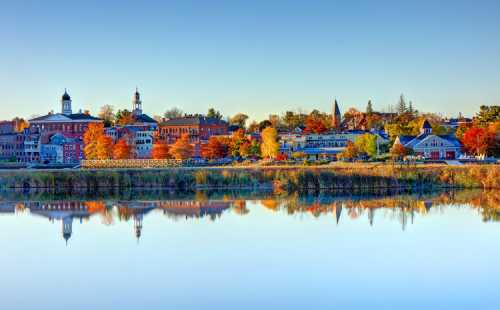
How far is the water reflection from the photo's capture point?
44.4 meters

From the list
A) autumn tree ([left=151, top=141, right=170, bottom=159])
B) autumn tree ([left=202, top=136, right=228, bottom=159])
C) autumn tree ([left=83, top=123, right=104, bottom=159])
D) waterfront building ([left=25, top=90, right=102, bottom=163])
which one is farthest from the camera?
waterfront building ([left=25, top=90, right=102, bottom=163])

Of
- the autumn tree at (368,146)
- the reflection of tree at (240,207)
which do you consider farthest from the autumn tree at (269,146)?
the reflection of tree at (240,207)

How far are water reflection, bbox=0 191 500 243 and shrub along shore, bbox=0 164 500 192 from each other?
14.7ft

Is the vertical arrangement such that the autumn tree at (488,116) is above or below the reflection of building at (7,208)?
above

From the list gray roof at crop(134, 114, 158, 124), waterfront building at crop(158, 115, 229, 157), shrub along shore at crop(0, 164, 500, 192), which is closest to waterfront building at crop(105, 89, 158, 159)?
waterfront building at crop(158, 115, 229, 157)

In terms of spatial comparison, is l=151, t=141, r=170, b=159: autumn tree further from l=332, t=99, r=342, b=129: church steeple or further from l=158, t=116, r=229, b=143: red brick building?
l=332, t=99, r=342, b=129: church steeple

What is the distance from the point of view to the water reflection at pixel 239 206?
146 feet

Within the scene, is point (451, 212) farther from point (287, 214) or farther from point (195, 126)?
point (195, 126)

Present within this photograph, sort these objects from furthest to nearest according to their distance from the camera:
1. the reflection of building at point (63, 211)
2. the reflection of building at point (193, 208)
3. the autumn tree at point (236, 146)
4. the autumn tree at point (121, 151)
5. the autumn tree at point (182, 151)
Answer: the autumn tree at point (236, 146)
the autumn tree at point (121, 151)
the autumn tree at point (182, 151)
the reflection of building at point (193, 208)
the reflection of building at point (63, 211)

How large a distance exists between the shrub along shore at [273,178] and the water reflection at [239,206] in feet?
14.7

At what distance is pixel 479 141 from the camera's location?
3679 inches

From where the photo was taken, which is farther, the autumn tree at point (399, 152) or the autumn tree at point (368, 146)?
the autumn tree at point (368, 146)

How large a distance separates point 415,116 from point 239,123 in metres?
41.5

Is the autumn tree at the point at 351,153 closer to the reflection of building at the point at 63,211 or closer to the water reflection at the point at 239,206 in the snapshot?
the water reflection at the point at 239,206
